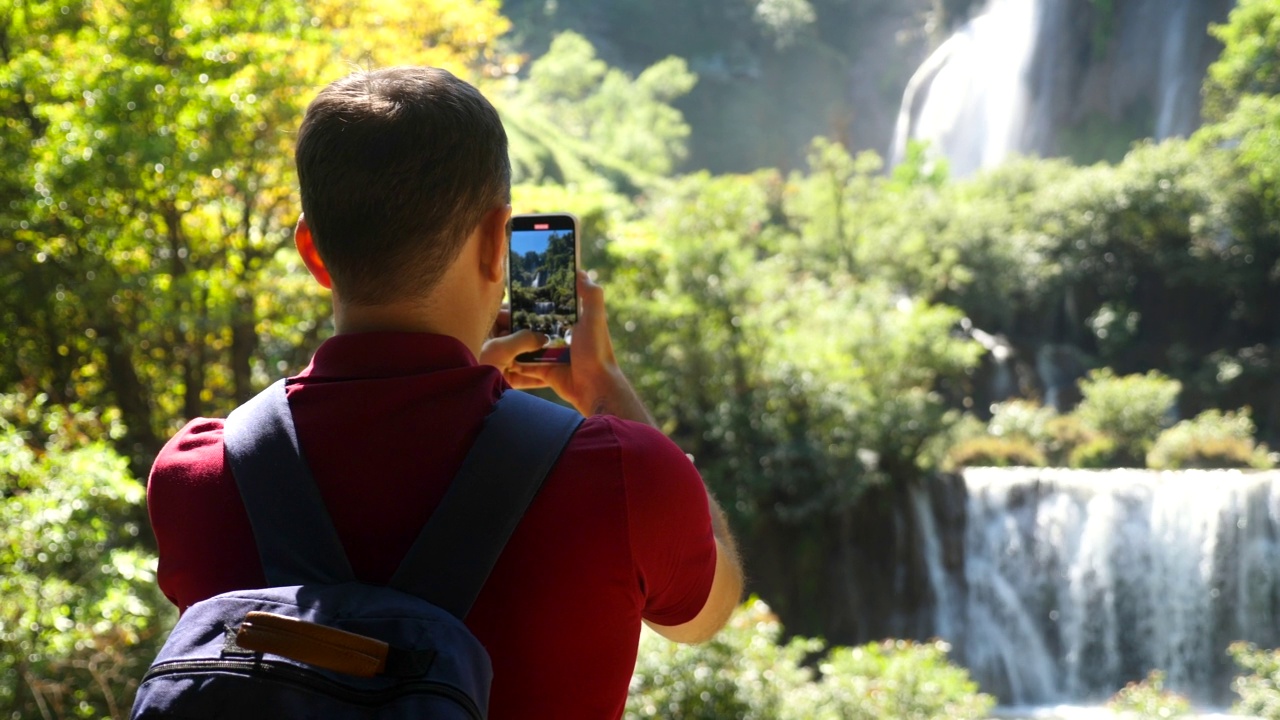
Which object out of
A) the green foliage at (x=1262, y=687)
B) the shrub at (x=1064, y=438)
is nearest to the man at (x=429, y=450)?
the green foliage at (x=1262, y=687)

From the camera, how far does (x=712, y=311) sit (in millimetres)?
12797

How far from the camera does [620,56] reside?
147ft

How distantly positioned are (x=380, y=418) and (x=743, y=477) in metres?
11.8

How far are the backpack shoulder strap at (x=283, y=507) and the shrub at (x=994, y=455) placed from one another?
1596cm

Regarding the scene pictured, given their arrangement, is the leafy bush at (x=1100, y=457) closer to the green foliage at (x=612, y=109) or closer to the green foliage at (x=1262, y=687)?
the green foliage at (x=1262, y=687)

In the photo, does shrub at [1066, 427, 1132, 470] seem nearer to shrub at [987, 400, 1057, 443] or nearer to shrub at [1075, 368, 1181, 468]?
shrub at [1075, 368, 1181, 468]

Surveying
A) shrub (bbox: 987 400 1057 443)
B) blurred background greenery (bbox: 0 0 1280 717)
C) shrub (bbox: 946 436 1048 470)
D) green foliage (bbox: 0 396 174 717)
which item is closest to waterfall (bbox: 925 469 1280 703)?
blurred background greenery (bbox: 0 0 1280 717)

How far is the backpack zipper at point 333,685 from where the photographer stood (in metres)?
0.88

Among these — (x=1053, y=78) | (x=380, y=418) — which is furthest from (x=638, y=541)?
(x=1053, y=78)

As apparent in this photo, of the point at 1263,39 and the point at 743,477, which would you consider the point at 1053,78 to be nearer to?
the point at 1263,39

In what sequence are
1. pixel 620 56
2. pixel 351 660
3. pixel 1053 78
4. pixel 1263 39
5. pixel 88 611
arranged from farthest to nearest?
pixel 620 56, pixel 1053 78, pixel 1263 39, pixel 88 611, pixel 351 660

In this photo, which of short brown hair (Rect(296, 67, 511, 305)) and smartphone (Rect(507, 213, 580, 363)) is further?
smartphone (Rect(507, 213, 580, 363))

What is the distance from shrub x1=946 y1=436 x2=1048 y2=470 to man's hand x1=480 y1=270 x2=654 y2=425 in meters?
15.5

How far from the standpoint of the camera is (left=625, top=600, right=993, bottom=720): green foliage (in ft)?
19.6
